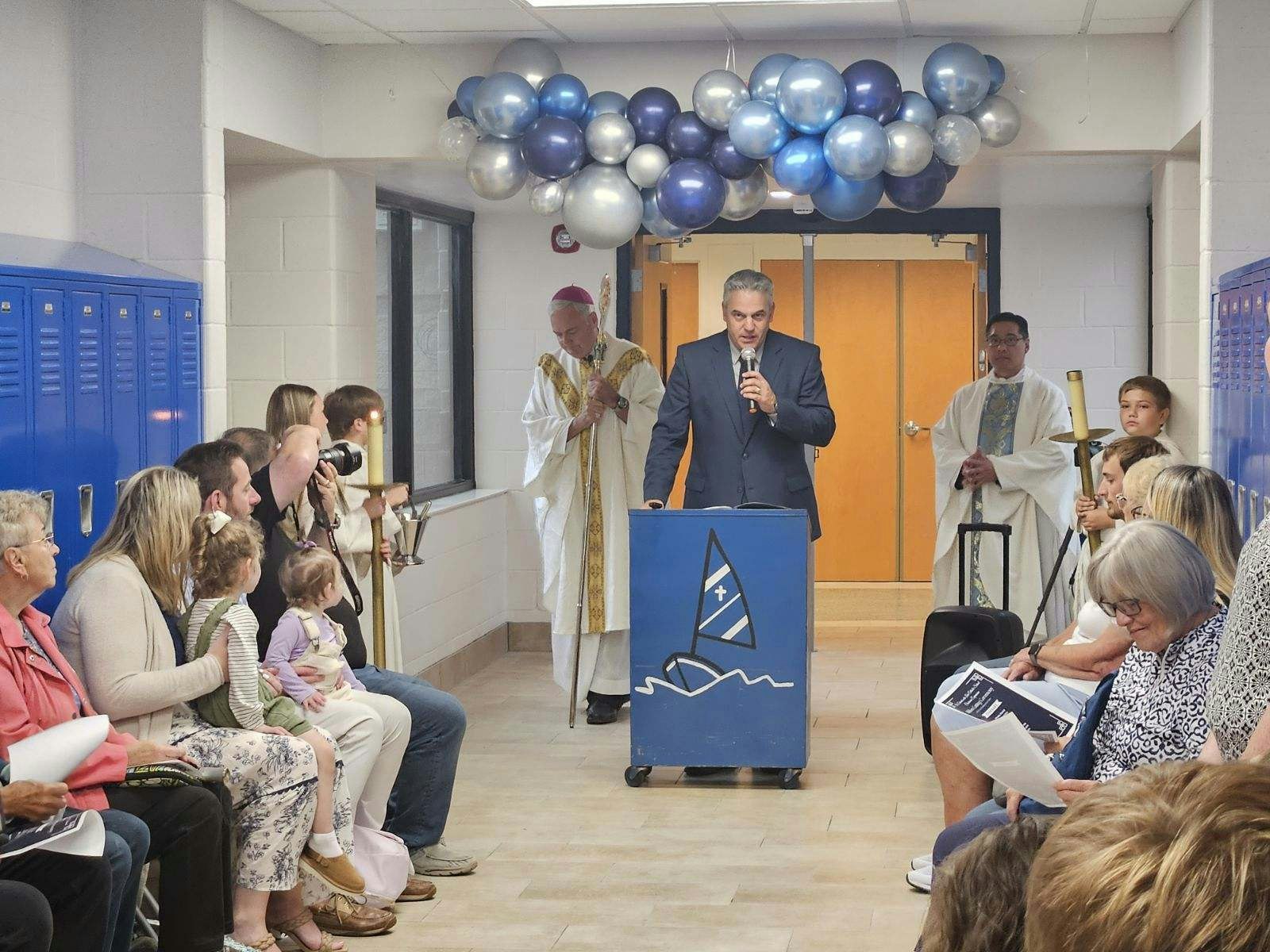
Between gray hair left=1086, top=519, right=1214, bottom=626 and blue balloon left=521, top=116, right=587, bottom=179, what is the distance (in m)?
2.83

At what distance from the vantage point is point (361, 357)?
5.97 m

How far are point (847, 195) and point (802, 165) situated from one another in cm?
19

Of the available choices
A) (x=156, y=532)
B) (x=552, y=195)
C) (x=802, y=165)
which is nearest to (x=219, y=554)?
(x=156, y=532)

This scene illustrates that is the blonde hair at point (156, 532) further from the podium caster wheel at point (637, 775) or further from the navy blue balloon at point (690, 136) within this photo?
the navy blue balloon at point (690, 136)

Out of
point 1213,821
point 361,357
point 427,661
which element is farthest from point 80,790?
point 427,661

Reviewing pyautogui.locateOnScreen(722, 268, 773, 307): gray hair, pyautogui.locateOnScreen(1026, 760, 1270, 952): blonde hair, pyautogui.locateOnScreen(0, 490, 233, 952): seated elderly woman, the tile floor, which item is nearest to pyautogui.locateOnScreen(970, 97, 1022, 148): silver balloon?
pyautogui.locateOnScreen(722, 268, 773, 307): gray hair

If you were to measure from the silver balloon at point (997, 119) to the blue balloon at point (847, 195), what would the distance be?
370mm

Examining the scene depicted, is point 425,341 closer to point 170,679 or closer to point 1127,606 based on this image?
point 170,679

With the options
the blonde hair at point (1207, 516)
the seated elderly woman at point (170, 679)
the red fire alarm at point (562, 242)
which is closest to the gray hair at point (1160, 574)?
the blonde hair at point (1207, 516)

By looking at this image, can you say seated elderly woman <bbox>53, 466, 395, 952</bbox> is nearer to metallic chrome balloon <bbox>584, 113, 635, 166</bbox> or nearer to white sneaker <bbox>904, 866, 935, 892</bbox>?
white sneaker <bbox>904, 866, 935, 892</bbox>

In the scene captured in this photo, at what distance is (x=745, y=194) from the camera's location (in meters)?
5.28

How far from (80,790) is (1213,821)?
102 inches

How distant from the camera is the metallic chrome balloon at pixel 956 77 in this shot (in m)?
5.06

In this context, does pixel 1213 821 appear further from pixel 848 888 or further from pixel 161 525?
pixel 848 888
